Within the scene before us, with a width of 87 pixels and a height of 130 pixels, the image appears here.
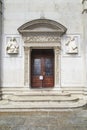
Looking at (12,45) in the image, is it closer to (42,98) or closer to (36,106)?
(42,98)

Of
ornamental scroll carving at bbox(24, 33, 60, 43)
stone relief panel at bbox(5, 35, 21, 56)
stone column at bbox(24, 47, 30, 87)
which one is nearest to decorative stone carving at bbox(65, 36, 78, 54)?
ornamental scroll carving at bbox(24, 33, 60, 43)

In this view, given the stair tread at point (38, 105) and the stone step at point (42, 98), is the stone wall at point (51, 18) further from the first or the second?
the stair tread at point (38, 105)

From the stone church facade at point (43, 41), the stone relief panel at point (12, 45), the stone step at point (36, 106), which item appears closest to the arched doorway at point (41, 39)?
the stone church facade at point (43, 41)

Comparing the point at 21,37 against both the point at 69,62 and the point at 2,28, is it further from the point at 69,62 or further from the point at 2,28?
the point at 69,62

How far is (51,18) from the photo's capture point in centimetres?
1441

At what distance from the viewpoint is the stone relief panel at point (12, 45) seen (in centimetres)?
1423

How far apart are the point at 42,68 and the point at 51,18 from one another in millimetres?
2648

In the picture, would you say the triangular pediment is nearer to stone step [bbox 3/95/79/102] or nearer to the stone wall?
the stone wall

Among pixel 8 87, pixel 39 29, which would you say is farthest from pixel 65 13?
pixel 8 87

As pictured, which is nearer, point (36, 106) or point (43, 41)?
point (36, 106)

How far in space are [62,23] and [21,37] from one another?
7.28ft

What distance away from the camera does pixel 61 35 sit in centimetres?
1434

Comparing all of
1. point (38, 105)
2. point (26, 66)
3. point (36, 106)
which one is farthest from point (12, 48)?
point (36, 106)

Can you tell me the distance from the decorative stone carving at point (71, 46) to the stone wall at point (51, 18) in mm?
156
